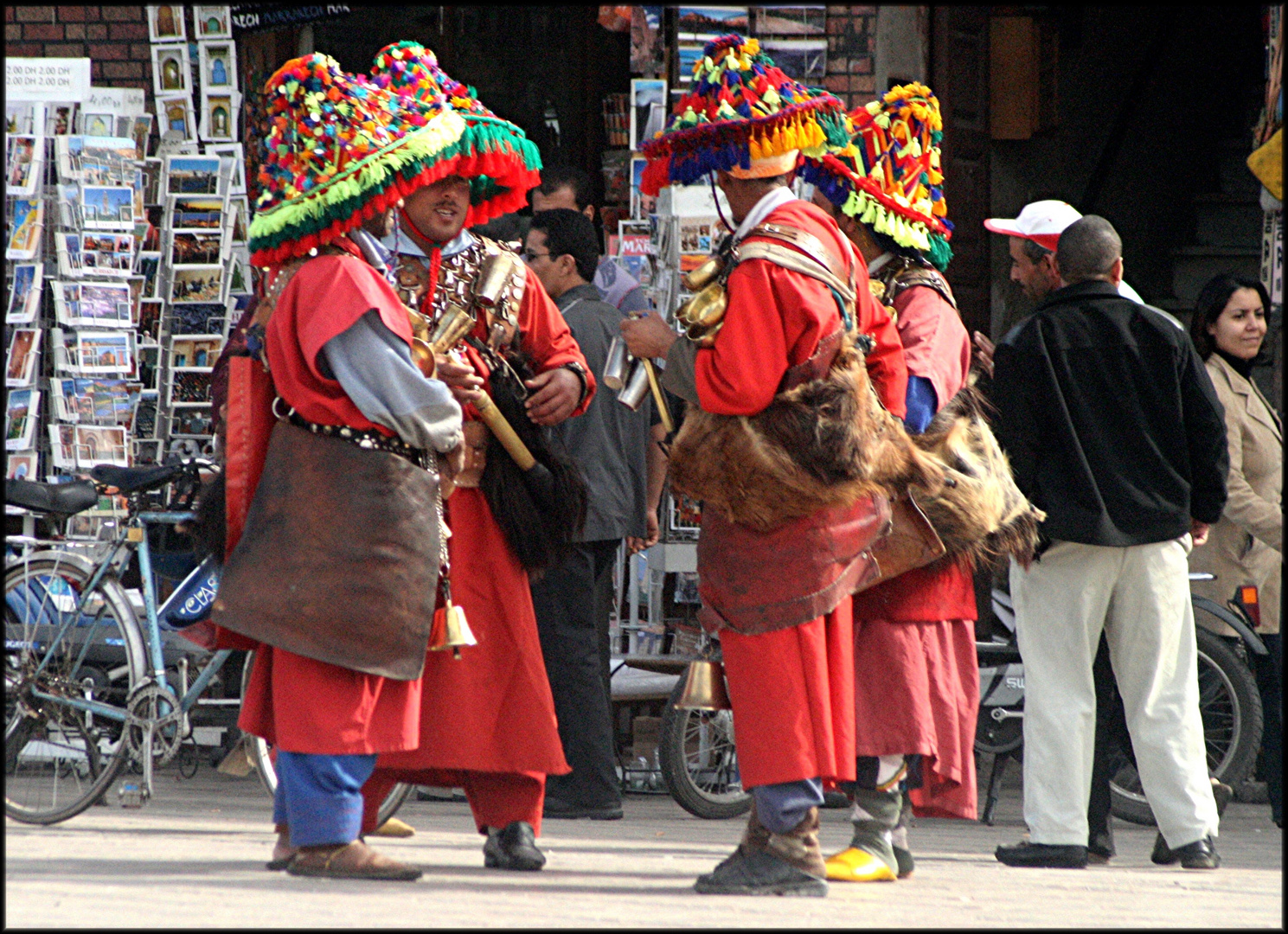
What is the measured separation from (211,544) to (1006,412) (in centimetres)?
246

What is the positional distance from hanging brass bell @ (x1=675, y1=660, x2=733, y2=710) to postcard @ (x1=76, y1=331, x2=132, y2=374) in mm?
3813

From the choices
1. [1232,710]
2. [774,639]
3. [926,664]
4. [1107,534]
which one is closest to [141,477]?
[774,639]

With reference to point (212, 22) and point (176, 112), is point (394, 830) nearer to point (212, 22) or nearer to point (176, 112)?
point (176, 112)

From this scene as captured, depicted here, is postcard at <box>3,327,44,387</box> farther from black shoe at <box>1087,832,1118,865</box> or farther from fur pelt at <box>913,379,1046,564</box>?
black shoe at <box>1087,832,1118,865</box>

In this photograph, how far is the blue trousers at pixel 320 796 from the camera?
4.29 meters

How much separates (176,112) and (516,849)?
14.6ft

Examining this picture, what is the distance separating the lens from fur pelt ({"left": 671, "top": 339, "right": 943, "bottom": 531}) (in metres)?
4.36

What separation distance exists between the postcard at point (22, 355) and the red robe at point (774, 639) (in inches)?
157

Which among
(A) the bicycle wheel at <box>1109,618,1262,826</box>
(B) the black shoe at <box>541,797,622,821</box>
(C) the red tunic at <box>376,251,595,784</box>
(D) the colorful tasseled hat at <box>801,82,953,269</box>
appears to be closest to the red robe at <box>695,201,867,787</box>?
(C) the red tunic at <box>376,251,595,784</box>

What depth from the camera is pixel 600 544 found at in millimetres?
6309

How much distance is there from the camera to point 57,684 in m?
6.00

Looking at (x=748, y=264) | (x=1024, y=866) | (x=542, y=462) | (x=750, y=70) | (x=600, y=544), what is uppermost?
(x=750, y=70)

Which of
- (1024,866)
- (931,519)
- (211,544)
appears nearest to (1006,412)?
(931,519)

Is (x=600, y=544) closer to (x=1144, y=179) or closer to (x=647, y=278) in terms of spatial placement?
(x=647, y=278)
